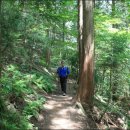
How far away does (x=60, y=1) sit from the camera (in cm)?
1216

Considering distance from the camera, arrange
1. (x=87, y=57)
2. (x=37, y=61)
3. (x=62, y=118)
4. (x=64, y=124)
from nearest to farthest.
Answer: (x=64, y=124), (x=62, y=118), (x=87, y=57), (x=37, y=61)

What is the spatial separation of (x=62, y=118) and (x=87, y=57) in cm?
289

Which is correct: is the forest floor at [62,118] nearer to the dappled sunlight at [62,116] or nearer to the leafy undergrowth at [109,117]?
the dappled sunlight at [62,116]

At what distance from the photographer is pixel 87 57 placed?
12.4 meters

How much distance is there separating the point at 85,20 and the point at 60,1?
1318 mm

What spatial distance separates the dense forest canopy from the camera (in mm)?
10578

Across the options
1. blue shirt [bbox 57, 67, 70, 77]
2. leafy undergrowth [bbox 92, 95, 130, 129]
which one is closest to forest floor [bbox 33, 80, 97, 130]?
leafy undergrowth [bbox 92, 95, 130, 129]

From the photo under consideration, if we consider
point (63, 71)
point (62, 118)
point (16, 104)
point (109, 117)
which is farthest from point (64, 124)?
point (63, 71)

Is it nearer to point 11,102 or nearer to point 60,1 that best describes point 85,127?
point 11,102

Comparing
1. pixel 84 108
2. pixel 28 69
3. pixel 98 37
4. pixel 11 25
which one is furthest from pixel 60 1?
pixel 98 37

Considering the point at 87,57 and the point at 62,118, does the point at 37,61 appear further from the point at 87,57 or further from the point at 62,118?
the point at 62,118

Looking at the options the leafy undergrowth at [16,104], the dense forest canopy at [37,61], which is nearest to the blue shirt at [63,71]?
the dense forest canopy at [37,61]

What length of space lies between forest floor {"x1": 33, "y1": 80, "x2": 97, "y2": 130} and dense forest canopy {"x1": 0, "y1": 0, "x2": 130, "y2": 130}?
405 millimetres

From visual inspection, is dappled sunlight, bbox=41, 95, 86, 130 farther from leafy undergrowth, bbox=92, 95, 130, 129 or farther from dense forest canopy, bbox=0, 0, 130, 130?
leafy undergrowth, bbox=92, 95, 130, 129
